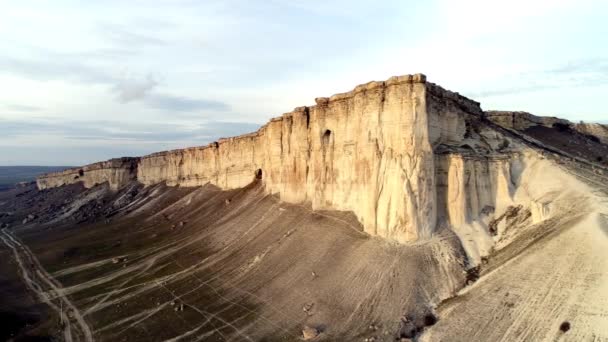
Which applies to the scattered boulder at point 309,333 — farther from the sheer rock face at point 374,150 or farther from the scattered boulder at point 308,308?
the sheer rock face at point 374,150

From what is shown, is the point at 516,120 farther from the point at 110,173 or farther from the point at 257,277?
the point at 110,173

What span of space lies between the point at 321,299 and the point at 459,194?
10.7 metres

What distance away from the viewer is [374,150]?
2827 cm

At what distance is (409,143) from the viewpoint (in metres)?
25.9

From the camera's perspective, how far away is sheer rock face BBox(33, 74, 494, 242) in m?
25.7

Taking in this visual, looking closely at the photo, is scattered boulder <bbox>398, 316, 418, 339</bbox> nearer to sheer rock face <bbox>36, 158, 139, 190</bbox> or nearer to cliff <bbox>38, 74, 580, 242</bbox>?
cliff <bbox>38, 74, 580, 242</bbox>

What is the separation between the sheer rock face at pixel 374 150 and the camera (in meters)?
25.7

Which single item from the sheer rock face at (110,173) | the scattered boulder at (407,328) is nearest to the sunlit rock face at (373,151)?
the scattered boulder at (407,328)

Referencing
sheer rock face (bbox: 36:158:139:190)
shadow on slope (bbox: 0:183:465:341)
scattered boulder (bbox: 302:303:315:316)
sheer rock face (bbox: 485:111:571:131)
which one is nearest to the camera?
shadow on slope (bbox: 0:183:465:341)

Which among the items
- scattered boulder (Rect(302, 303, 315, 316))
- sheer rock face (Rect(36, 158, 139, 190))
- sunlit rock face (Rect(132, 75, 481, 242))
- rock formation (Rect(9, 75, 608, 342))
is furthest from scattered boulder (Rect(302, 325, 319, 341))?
sheer rock face (Rect(36, 158, 139, 190))

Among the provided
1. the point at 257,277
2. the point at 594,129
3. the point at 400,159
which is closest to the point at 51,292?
the point at 257,277

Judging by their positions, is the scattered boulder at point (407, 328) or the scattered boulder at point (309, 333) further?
the scattered boulder at point (309, 333)

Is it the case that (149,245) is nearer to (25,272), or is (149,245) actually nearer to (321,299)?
(25,272)

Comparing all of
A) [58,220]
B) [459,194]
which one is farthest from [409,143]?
[58,220]
